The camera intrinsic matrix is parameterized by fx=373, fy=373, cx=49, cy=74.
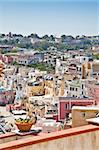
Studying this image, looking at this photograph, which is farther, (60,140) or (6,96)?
(6,96)

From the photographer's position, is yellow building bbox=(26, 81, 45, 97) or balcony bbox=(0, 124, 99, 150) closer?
balcony bbox=(0, 124, 99, 150)

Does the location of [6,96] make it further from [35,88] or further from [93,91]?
[93,91]

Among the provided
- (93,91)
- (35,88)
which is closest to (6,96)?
(35,88)

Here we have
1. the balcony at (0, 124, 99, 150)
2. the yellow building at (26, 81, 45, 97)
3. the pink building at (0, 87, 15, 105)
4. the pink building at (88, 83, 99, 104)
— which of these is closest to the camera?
the balcony at (0, 124, 99, 150)

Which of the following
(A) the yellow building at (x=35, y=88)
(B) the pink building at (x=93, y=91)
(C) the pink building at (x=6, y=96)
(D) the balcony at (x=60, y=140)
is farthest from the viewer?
(A) the yellow building at (x=35, y=88)

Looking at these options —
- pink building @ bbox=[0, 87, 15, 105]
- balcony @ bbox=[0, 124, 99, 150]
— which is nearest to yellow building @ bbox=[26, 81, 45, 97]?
pink building @ bbox=[0, 87, 15, 105]

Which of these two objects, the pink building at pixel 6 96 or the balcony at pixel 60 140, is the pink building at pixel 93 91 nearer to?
the pink building at pixel 6 96

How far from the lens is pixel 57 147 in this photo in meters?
1.19

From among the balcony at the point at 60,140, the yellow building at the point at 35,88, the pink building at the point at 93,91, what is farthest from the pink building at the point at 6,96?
the balcony at the point at 60,140

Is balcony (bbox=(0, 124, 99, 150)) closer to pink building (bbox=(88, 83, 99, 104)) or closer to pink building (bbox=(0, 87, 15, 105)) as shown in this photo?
pink building (bbox=(88, 83, 99, 104))

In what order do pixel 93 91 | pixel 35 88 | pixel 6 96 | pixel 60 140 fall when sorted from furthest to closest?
pixel 35 88
pixel 6 96
pixel 93 91
pixel 60 140

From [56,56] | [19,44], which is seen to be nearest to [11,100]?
[56,56]

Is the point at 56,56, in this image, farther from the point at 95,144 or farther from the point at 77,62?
the point at 95,144

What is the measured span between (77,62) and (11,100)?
7416 mm
